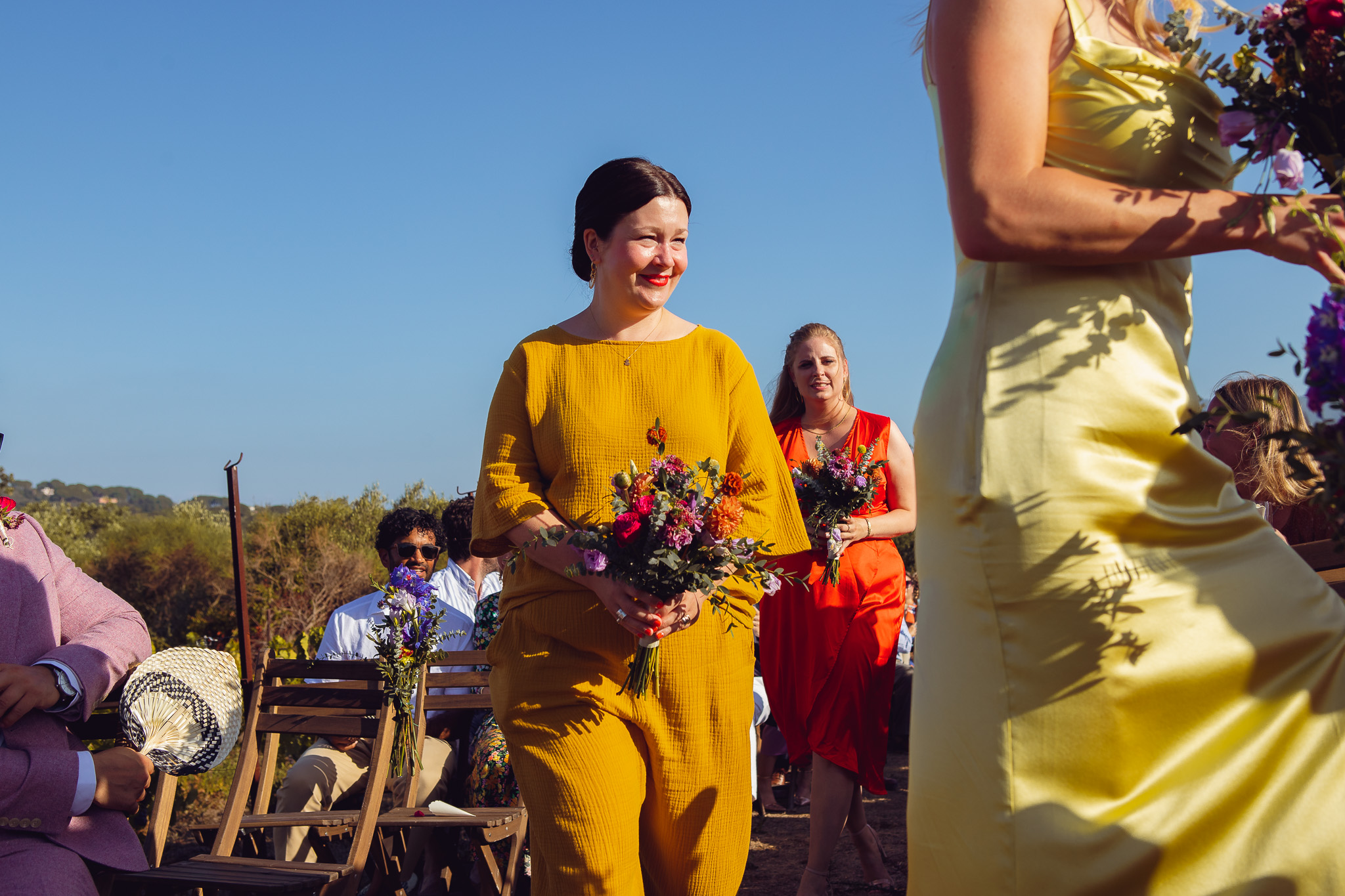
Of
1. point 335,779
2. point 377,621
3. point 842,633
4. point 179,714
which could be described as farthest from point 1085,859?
point 377,621

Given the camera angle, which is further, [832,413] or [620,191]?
[832,413]

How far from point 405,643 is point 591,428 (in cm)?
316

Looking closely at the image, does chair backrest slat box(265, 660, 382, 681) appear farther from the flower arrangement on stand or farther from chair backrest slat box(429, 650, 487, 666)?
the flower arrangement on stand

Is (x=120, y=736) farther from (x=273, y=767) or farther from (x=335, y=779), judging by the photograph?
(x=335, y=779)

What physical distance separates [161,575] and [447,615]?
20.2 m

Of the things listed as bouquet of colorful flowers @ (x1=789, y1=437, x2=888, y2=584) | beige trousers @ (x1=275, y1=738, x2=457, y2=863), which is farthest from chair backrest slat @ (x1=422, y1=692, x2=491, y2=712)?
bouquet of colorful flowers @ (x1=789, y1=437, x2=888, y2=584)

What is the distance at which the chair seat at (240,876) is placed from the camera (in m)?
4.03

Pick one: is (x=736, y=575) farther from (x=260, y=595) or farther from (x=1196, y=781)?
(x=260, y=595)

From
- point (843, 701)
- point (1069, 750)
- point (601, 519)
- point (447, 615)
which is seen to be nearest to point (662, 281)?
point (601, 519)

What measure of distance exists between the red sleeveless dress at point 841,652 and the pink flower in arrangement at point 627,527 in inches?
107

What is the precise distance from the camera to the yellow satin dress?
67.3 inches

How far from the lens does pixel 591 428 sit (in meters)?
3.30

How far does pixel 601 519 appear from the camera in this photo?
10.7 ft

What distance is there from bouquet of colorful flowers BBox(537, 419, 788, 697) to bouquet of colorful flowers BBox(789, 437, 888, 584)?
2532 mm
